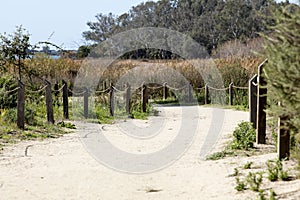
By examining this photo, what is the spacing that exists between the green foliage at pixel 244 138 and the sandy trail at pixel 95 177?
1.57 ft

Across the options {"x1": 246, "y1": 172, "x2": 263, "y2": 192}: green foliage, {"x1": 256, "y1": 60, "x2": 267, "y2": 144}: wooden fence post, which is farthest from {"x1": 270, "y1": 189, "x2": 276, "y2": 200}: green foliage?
{"x1": 256, "y1": 60, "x2": 267, "y2": 144}: wooden fence post

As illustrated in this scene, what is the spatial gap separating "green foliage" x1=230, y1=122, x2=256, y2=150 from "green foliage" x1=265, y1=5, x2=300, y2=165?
3.34m

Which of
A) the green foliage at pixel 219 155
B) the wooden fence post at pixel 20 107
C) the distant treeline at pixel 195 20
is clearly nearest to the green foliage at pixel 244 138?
the green foliage at pixel 219 155

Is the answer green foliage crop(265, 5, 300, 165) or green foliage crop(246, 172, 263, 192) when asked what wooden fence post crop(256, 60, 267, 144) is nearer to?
green foliage crop(246, 172, 263, 192)

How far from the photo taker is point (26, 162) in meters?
7.47

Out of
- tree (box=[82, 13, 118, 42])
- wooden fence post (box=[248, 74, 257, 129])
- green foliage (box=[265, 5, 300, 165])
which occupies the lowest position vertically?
wooden fence post (box=[248, 74, 257, 129])

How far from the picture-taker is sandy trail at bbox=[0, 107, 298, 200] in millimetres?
5477

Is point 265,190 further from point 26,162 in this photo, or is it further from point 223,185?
point 26,162

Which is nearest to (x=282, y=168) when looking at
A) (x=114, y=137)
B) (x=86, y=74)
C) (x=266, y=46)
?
(x=266, y=46)

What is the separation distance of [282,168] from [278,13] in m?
2.03

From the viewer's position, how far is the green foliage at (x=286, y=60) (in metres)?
3.84

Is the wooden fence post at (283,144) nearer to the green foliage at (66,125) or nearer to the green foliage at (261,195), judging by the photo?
the green foliage at (261,195)

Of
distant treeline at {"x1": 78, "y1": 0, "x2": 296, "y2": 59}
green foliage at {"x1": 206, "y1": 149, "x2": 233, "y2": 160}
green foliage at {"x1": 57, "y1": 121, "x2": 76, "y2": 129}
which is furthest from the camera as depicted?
distant treeline at {"x1": 78, "y1": 0, "x2": 296, "y2": 59}

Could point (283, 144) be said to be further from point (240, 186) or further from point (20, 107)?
point (20, 107)
